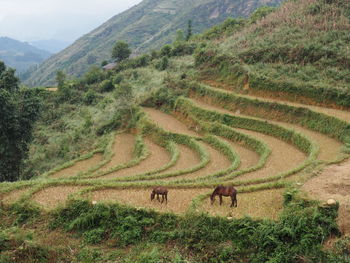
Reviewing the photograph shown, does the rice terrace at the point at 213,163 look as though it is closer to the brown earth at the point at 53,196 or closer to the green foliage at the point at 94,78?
the brown earth at the point at 53,196

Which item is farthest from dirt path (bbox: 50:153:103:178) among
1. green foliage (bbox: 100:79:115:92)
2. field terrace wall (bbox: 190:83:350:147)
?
green foliage (bbox: 100:79:115:92)

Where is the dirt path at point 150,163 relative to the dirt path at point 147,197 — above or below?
below

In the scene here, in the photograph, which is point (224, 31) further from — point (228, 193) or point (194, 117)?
point (228, 193)

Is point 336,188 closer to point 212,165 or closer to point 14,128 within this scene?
point 212,165

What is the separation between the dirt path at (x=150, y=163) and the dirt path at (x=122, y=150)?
6.37 feet

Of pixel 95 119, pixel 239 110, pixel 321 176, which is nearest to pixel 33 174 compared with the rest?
pixel 95 119

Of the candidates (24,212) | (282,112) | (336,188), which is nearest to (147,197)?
(24,212)

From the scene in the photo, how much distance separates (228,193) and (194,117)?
18.9 metres

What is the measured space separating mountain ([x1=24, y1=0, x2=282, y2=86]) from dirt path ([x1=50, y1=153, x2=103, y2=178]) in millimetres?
96583

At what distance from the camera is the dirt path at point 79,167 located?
24.0 meters

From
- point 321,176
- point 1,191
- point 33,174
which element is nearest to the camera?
point 321,176

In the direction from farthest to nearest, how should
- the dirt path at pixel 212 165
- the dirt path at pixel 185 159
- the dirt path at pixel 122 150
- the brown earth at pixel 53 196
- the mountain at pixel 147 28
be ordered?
the mountain at pixel 147 28, the dirt path at pixel 122 150, the dirt path at pixel 185 159, the dirt path at pixel 212 165, the brown earth at pixel 53 196

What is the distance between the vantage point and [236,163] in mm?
19484

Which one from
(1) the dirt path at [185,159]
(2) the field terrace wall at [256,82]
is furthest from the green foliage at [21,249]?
(2) the field terrace wall at [256,82]
